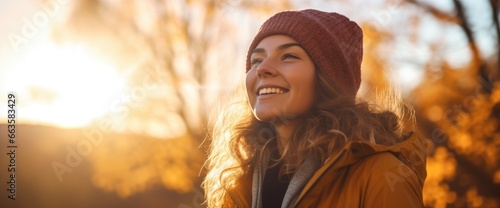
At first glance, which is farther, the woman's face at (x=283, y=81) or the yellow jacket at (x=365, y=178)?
the woman's face at (x=283, y=81)

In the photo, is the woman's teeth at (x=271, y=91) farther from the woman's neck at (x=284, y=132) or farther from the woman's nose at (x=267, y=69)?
the woman's neck at (x=284, y=132)

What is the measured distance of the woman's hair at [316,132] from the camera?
2.23 m

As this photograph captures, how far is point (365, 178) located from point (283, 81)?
0.65 m

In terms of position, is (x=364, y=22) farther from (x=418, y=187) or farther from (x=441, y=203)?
(x=418, y=187)

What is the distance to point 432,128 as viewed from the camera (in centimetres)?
742

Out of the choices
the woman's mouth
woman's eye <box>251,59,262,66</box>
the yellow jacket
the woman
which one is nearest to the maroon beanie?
the woman

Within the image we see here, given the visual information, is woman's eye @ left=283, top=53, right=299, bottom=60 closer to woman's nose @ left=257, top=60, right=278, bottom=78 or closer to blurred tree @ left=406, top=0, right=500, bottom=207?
woman's nose @ left=257, top=60, right=278, bottom=78

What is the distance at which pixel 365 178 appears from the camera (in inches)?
77.3

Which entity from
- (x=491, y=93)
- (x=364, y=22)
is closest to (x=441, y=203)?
(x=491, y=93)

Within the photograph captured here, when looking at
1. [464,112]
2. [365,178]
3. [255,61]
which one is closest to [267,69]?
[255,61]

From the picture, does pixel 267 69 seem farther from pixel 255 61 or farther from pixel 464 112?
pixel 464 112

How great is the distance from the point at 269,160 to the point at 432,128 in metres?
5.45

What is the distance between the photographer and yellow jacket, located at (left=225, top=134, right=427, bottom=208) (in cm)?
187

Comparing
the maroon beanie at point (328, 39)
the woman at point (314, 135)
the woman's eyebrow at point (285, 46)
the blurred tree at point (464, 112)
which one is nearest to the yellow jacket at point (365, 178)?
the woman at point (314, 135)
